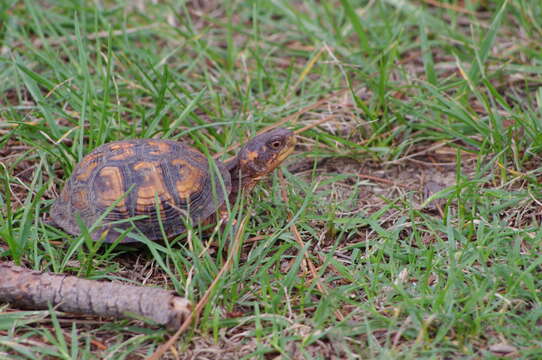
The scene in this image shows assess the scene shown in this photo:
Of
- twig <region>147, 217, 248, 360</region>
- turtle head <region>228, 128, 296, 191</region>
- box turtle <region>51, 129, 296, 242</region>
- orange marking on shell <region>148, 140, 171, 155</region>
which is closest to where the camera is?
twig <region>147, 217, 248, 360</region>

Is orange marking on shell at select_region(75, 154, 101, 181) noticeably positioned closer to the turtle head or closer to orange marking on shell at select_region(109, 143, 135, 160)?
orange marking on shell at select_region(109, 143, 135, 160)

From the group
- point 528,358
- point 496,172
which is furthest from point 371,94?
point 528,358

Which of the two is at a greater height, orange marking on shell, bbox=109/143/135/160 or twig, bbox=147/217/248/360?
orange marking on shell, bbox=109/143/135/160

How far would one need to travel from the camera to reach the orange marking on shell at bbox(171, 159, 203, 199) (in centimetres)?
291

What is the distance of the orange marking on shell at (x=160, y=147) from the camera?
296 centimetres

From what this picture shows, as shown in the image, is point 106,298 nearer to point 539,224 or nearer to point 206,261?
point 206,261

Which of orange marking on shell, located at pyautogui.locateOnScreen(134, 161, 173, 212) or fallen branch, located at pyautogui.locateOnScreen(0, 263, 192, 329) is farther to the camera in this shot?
orange marking on shell, located at pyautogui.locateOnScreen(134, 161, 173, 212)

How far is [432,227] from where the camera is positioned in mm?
2846

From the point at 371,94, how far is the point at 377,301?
1.81m

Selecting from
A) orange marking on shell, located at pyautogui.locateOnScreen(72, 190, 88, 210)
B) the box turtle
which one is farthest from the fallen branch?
orange marking on shell, located at pyautogui.locateOnScreen(72, 190, 88, 210)

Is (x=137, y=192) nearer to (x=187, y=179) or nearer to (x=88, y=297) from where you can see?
(x=187, y=179)

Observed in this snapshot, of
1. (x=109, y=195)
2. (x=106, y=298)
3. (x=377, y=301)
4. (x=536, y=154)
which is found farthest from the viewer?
(x=536, y=154)

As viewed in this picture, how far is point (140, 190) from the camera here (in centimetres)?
283

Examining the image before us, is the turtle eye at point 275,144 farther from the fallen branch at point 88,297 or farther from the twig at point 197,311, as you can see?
the fallen branch at point 88,297
